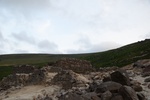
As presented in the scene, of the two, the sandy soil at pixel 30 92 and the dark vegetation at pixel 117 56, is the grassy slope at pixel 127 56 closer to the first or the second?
the dark vegetation at pixel 117 56

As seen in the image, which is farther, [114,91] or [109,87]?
[109,87]

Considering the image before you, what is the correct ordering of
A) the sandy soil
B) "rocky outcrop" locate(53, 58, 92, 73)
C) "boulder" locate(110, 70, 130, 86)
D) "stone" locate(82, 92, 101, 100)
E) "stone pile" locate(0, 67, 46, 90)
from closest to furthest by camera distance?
"stone" locate(82, 92, 101, 100), "boulder" locate(110, 70, 130, 86), the sandy soil, "stone pile" locate(0, 67, 46, 90), "rocky outcrop" locate(53, 58, 92, 73)

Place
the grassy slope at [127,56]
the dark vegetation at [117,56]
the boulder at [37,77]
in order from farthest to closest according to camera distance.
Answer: the dark vegetation at [117,56]
the grassy slope at [127,56]
the boulder at [37,77]

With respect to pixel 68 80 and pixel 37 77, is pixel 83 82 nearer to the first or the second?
pixel 68 80

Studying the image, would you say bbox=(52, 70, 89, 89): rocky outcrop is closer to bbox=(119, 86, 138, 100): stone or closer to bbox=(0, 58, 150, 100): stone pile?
bbox=(0, 58, 150, 100): stone pile

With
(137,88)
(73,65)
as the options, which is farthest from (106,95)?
(73,65)

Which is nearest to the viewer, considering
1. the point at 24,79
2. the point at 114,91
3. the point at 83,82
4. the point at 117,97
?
the point at 117,97

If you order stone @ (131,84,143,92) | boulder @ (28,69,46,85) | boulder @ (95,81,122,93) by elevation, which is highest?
boulder @ (28,69,46,85)

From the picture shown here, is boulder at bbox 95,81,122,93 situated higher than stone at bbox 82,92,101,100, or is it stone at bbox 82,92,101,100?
boulder at bbox 95,81,122,93

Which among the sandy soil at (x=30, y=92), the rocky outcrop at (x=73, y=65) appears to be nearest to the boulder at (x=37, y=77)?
the sandy soil at (x=30, y=92)

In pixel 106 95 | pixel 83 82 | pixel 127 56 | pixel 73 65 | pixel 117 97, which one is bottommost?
pixel 117 97

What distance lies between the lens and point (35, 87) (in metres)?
32.7

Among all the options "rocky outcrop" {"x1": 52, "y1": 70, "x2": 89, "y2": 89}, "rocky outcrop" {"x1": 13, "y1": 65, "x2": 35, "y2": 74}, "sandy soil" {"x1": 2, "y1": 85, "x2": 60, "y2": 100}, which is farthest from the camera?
"rocky outcrop" {"x1": 13, "y1": 65, "x2": 35, "y2": 74}

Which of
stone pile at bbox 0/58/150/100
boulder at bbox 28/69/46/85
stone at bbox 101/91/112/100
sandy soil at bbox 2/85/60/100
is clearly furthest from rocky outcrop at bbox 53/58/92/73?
stone at bbox 101/91/112/100
